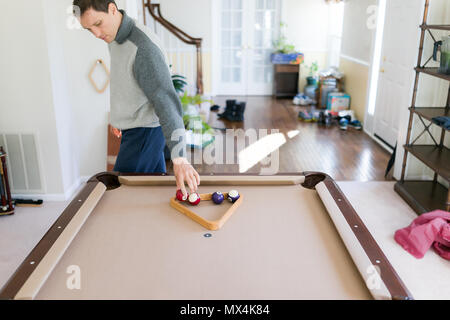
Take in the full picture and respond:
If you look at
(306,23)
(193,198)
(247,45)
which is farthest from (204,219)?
(306,23)

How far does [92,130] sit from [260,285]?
2760 mm

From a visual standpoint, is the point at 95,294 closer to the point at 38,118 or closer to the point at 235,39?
the point at 38,118

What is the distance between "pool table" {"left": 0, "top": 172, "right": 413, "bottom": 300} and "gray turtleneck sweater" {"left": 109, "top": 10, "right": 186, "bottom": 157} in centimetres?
35

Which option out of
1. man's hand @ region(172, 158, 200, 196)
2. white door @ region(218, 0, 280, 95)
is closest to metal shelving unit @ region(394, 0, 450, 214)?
man's hand @ region(172, 158, 200, 196)

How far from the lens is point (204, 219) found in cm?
167

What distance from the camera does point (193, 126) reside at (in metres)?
4.36

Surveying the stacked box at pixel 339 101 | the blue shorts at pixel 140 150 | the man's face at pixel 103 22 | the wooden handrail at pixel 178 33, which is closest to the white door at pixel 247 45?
the wooden handrail at pixel 178 33

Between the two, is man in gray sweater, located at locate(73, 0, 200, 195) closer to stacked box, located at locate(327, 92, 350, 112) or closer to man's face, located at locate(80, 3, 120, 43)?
man's face, located at locate(80, 3, 120, 43)

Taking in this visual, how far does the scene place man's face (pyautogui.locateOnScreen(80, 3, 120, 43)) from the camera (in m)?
1.85

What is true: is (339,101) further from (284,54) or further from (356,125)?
(284,54)

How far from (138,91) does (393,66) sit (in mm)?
3468

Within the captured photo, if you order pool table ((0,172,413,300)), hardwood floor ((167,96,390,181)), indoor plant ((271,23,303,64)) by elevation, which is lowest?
hardwood floor ((167,96,390,181))
